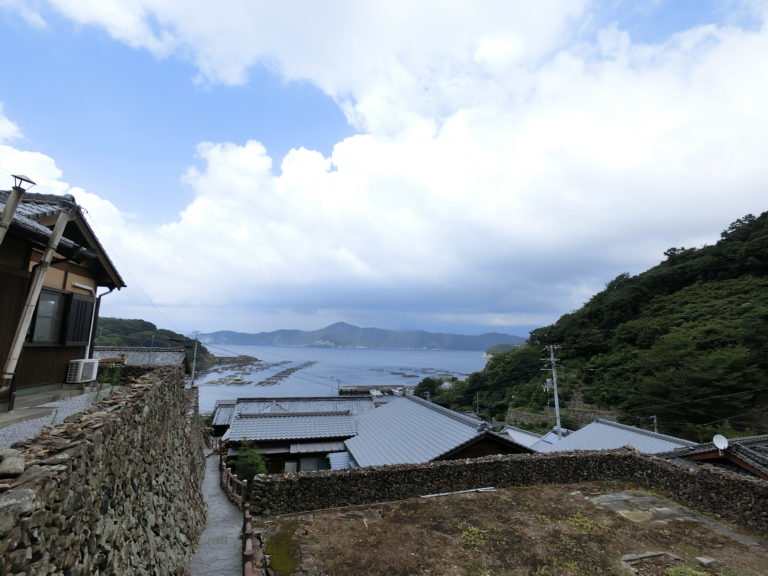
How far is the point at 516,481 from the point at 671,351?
99.9ft

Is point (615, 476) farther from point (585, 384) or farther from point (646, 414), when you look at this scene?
point (585, 384)

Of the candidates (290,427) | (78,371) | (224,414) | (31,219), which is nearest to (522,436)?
(290,427)

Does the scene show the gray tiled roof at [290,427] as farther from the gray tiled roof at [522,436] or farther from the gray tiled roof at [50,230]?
the gray tiled roof at [522,436]

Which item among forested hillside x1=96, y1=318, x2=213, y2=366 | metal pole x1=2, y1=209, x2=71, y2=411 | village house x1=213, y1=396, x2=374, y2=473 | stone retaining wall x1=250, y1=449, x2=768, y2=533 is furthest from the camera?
forested hillside x1=96, y1=318, x2=213, y2=366

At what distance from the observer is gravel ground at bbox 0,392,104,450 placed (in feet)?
14.6

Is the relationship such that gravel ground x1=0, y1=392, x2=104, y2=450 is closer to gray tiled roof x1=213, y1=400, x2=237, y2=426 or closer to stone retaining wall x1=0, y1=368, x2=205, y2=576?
stone retaining wall x1=0, y1=368, x2=205, y2=576

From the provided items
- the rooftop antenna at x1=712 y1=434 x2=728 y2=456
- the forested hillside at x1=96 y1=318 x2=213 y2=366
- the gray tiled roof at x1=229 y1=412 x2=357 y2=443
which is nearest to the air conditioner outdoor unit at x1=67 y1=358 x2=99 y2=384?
the gray tiled roof at x1=229 y1=412 x2=357 y2=443

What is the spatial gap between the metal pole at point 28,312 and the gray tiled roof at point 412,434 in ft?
34.8

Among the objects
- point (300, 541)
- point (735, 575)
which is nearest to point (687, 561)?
point (735, 575)

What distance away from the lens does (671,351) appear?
1232 inches

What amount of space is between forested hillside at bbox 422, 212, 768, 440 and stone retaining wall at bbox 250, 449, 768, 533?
20368 mm

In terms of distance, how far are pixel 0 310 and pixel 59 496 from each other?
5.59 m

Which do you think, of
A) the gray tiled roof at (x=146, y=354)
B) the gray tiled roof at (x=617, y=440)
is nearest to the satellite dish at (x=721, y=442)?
the gray tiled roof at (x=617, y=440)

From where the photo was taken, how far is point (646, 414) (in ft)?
96.4
